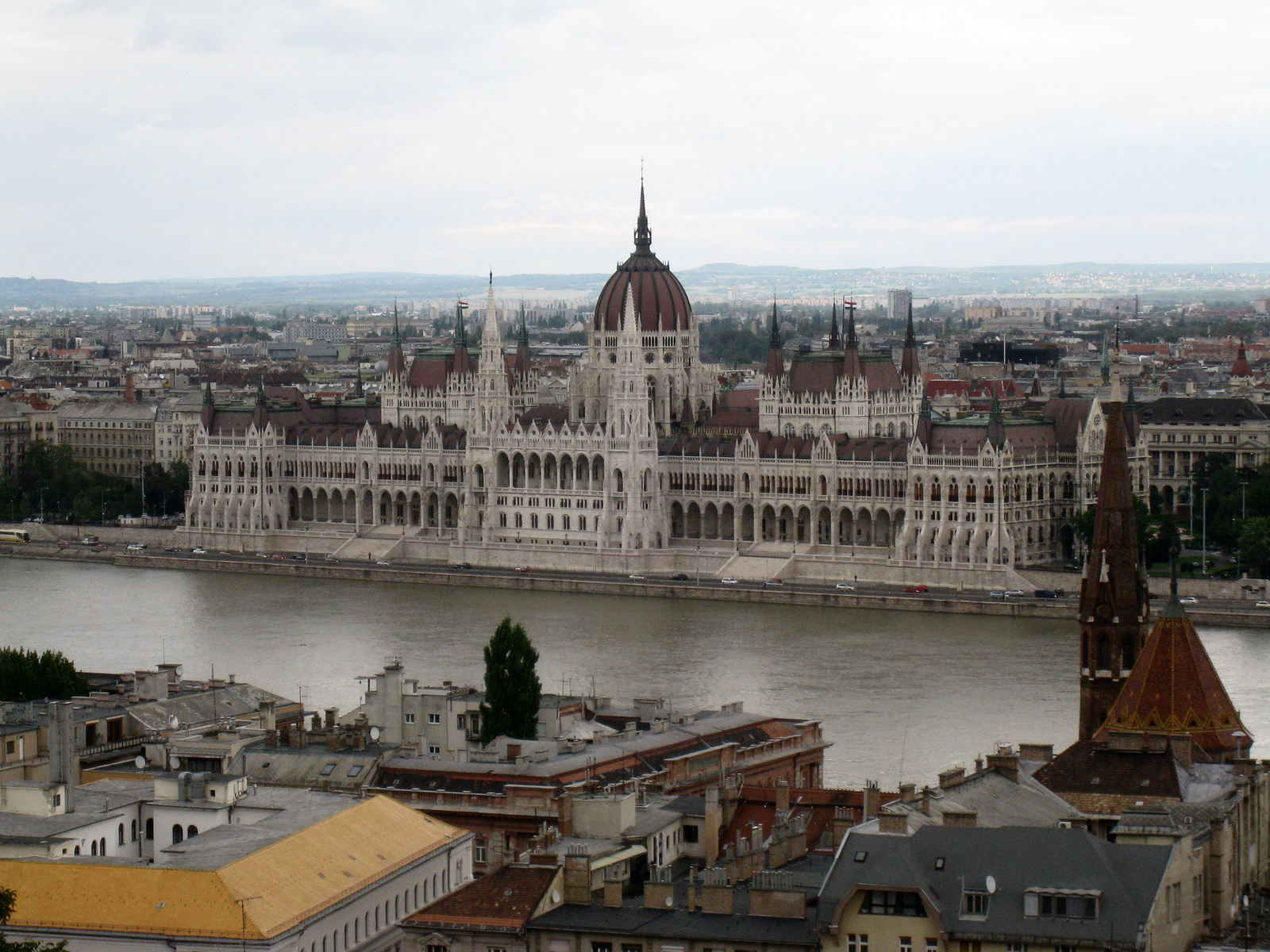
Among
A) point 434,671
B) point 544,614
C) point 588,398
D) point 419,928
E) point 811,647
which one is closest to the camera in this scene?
point 419,928

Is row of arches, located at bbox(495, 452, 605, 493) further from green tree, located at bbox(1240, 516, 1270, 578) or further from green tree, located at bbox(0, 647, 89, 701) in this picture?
green tree, located at bbox(0, 647, 89, 701)

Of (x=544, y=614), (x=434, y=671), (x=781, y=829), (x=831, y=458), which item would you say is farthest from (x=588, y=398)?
(x=781, y=829)

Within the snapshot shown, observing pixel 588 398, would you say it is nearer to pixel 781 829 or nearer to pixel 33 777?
pixel 33 777

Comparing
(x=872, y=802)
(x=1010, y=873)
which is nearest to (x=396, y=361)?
(x=872, y=802)

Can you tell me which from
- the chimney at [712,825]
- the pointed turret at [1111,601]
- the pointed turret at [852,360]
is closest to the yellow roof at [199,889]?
the chimney at [712,825]

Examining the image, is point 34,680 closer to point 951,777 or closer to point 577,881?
point 951,777

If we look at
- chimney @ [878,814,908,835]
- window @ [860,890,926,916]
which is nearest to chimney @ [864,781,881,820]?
chimney @ [878,814,908,835]
